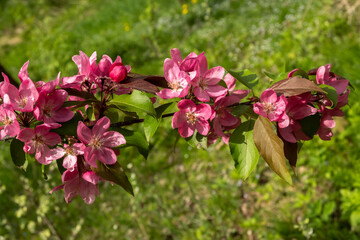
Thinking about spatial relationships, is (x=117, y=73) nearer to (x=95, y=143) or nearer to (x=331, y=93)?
(x=95, y=143)

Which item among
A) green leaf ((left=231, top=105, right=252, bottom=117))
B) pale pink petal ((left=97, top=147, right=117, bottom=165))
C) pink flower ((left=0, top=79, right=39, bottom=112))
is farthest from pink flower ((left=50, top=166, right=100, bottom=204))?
green leaf ((left=231, top=105, right=252, bottom=117))

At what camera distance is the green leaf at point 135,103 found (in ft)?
2.58

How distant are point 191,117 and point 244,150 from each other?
159 millimetres

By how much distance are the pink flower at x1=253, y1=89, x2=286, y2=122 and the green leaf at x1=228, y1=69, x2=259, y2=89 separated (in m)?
0.07

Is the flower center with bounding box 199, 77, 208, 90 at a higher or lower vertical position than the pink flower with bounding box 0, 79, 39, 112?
lower

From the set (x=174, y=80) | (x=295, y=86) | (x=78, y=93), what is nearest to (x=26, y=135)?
(x=78, y=93)

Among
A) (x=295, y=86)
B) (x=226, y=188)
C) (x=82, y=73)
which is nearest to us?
(x=295, y=86)

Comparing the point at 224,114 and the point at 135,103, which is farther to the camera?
the point at 224,114

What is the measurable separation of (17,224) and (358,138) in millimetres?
2986

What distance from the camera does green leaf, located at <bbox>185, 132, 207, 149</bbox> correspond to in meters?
0.90

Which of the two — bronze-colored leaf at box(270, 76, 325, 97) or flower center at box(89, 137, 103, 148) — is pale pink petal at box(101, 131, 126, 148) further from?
bronze-colored leaf at box(270, 76, 325, 97)

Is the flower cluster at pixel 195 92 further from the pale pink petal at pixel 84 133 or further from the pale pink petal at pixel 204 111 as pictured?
the pale pink petal at pixel 84 133

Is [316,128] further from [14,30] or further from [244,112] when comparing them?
[14,30]

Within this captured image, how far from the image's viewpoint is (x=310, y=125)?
844mm
